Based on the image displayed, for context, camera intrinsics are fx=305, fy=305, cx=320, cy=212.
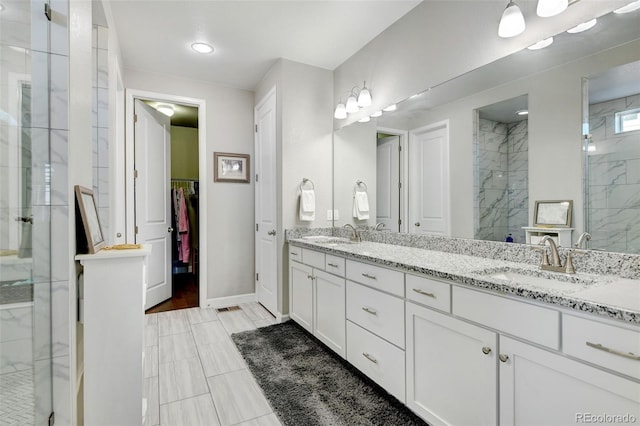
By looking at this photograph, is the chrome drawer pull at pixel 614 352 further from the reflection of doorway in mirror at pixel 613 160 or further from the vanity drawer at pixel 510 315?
the reflection of doorway in mirror at pixel 613 160

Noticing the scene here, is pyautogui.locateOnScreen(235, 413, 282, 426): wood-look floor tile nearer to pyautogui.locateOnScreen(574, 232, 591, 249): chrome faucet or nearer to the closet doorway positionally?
pyautogui.locateOnScreen(574, 232, 591, 249): chrome faucet

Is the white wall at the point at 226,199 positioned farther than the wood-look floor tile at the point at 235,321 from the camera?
Yes

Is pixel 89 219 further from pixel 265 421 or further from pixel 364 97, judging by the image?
pixel 364 97

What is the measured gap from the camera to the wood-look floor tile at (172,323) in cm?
292

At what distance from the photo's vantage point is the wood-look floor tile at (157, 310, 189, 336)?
292 centimetres

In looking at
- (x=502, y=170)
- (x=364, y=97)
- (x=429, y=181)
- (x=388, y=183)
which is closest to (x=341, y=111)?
(x=364, y=97)

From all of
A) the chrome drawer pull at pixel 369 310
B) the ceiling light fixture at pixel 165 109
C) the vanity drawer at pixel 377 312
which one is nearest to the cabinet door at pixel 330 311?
the vanity drawer at pixel 377 312

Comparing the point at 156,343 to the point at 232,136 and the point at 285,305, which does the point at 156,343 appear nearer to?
the point at 285,305

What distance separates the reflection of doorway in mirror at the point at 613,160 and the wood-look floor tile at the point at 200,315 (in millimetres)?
3192

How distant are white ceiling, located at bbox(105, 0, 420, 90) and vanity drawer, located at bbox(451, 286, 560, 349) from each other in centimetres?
209

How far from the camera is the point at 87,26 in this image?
1.52 m

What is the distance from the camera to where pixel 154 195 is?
3.58 meters

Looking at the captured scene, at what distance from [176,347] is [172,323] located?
1.97 feet

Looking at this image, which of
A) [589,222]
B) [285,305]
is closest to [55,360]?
[285,305]
